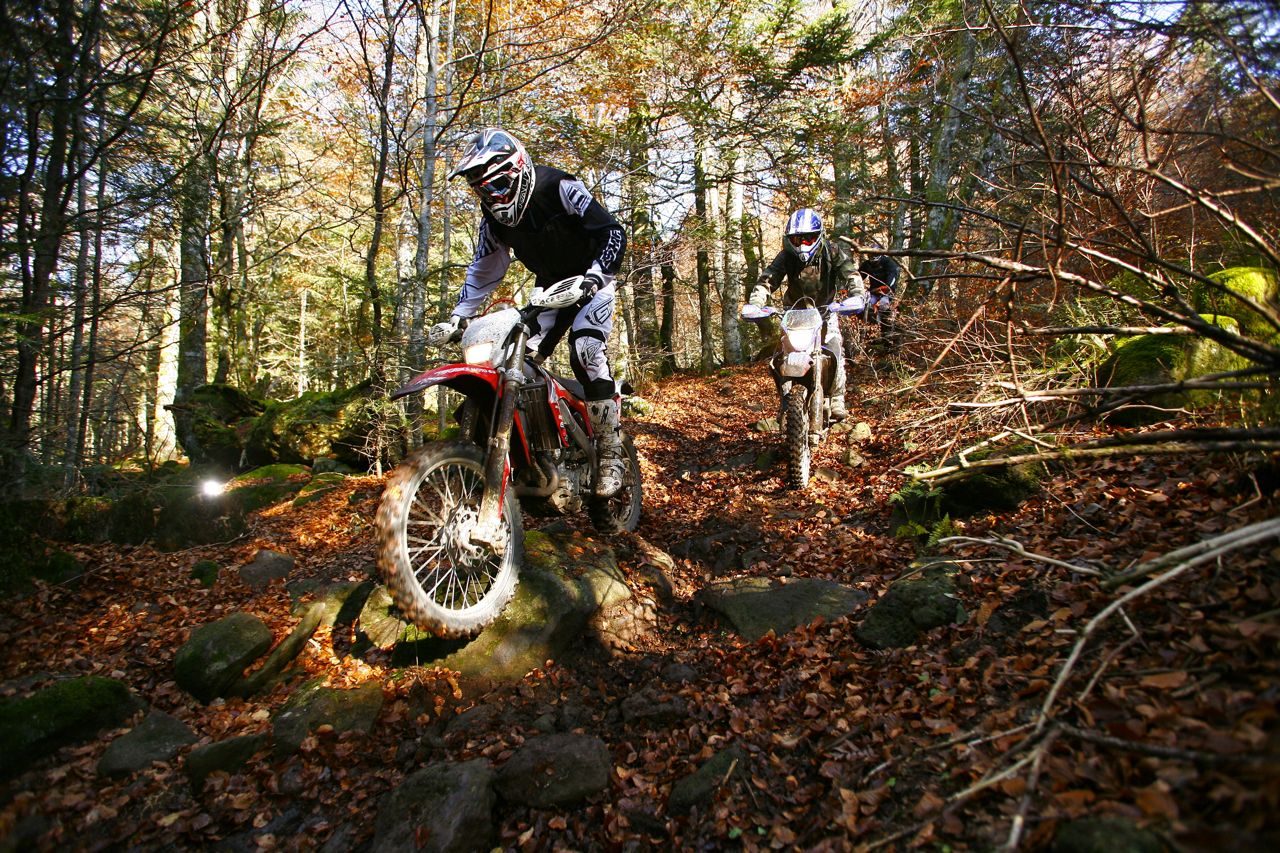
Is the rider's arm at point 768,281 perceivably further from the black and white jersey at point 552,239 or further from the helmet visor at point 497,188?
the helmet visor at point 497,188

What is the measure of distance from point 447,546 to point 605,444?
68.2 inches

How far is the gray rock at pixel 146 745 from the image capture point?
2752 millimetres

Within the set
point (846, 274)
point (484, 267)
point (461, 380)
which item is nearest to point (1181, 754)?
point (461, 380)

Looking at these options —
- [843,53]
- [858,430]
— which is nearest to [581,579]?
[858,430]

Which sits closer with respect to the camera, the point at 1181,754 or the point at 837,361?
the point at 1181,754

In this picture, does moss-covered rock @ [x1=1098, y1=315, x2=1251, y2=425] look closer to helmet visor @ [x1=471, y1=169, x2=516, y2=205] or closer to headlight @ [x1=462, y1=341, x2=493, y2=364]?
headlight @ [x1=462, y1=341, x2=493, y2=364]

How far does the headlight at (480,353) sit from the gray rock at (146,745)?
8.04ft

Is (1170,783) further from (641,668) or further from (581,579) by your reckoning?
(581,579)

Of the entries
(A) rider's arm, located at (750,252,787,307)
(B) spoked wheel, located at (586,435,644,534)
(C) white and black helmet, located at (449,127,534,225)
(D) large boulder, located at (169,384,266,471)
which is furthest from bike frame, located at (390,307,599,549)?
(D) large boulder, located at (169,384,266,471)

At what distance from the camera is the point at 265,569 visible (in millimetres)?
4941

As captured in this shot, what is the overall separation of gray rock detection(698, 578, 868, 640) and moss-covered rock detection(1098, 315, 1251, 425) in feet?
8.03

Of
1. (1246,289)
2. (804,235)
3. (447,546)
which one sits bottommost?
(447,546)

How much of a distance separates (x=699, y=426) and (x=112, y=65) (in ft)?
Result: 28.5

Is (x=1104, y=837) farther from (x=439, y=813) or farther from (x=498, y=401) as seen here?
(x=498, y=401)
